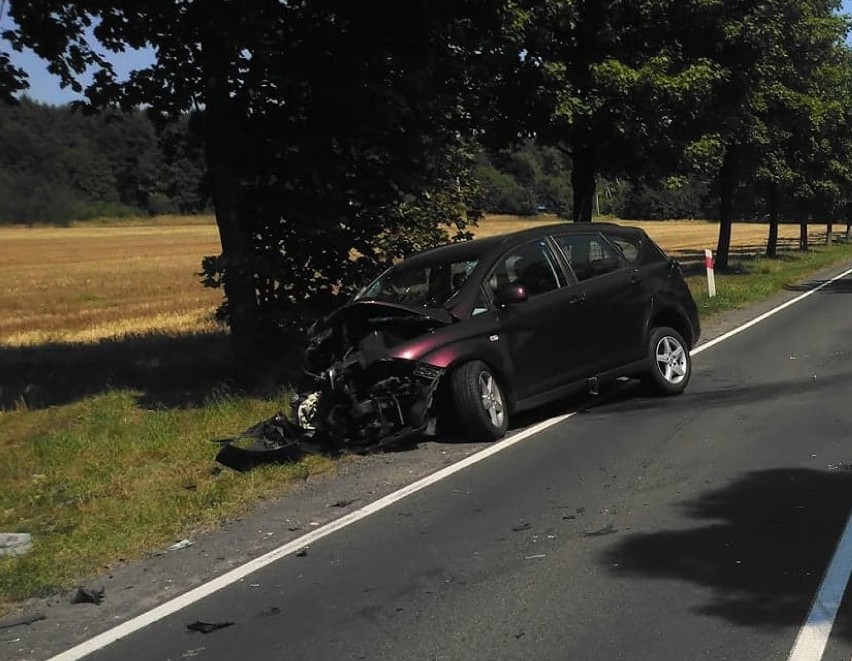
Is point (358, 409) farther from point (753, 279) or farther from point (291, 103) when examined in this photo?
point (753, 279)

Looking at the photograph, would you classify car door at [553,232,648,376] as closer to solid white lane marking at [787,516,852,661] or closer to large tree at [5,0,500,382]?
large tree at [5,0,500,382]

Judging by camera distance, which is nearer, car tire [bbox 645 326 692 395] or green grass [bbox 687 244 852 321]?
car tire [bbox 645 326 692 395]

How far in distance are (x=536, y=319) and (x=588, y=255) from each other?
1287 mm

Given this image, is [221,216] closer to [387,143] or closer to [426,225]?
[387,143]

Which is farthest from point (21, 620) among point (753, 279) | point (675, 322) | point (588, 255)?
point (753, 279)

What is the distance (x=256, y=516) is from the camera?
6070 millimetres

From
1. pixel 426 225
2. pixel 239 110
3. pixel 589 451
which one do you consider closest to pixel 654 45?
pixel 426 225

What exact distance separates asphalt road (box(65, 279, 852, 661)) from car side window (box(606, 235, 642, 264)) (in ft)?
7.59

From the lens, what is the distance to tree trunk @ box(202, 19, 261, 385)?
34.5 ft

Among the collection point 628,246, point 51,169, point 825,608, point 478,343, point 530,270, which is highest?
point 51,169

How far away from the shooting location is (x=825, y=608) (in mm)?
4008

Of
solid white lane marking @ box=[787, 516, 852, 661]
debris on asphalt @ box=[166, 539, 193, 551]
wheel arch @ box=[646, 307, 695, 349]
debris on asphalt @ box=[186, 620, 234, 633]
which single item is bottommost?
debris on asphalt @ box=[166, 539, 193, 551]

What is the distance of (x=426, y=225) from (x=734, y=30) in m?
7.96

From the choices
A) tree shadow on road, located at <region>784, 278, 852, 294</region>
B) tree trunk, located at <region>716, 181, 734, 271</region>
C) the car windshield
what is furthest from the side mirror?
tree trunk, located at <region>716, 181, 734, 271</region>
